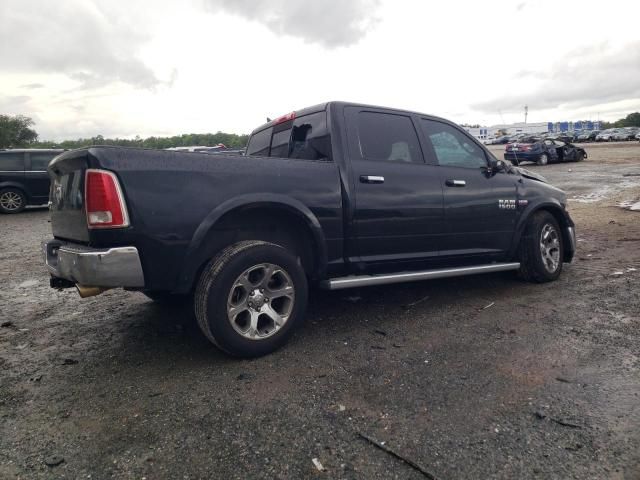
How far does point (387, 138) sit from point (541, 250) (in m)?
2.25

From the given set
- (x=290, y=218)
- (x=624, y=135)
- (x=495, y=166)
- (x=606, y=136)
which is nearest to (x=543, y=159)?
(x=495, y=166)

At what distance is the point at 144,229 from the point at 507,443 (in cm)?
231

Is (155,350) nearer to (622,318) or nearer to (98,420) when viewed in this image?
(98,420)

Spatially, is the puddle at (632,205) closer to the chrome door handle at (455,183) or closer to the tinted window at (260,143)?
the chrome door handle at (455,183)

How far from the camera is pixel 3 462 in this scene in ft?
6.63

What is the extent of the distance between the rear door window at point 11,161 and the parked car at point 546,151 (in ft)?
69.5

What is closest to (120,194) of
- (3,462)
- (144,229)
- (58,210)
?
(144,229)

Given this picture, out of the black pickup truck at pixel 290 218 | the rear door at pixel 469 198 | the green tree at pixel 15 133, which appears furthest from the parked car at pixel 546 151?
the green tree at pixel 15 133

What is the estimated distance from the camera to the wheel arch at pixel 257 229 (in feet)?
9.50

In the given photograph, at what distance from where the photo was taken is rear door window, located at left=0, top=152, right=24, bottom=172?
1181 centimetres

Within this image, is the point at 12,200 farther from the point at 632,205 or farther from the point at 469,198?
the point at 632,205

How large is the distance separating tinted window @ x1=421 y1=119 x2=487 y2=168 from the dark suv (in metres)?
11.3

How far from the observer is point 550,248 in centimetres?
491

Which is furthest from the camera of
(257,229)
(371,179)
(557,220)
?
(557,220)
